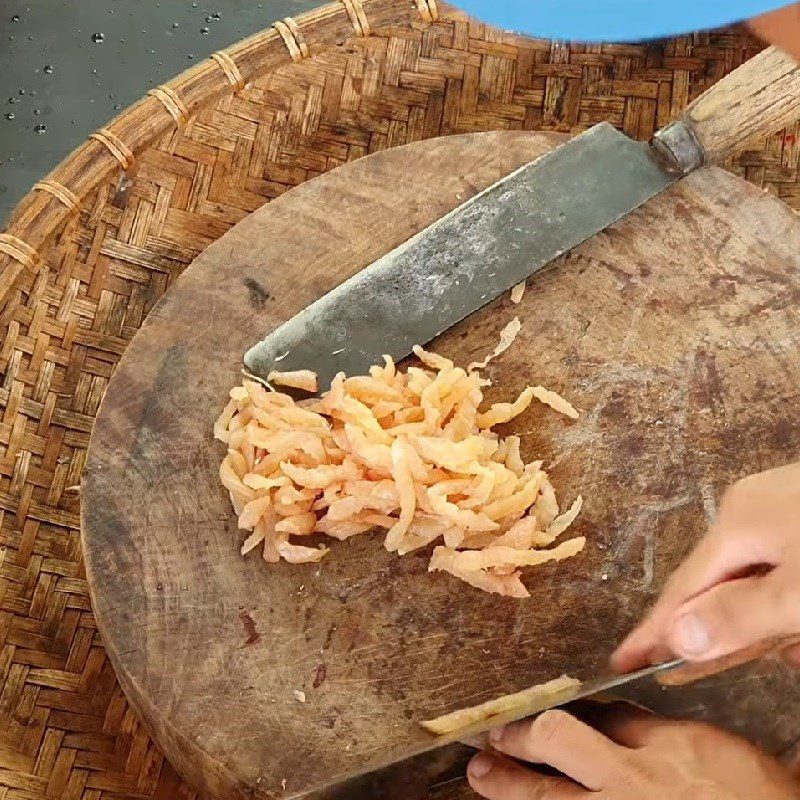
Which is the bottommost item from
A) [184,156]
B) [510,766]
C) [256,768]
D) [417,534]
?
[256,768]

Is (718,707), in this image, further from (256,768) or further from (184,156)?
(184,156)

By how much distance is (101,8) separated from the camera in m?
2.32

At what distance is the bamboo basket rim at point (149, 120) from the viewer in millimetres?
1488

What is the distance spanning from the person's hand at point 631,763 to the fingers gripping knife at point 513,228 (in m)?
0.57

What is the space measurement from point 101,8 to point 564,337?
162 cm

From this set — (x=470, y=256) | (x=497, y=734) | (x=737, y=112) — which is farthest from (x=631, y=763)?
(x=737, y=112)

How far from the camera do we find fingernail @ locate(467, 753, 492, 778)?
1.10 metres

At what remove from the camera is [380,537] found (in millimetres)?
1255

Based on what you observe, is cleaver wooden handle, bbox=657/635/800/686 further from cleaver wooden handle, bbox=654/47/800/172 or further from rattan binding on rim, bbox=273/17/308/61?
rattan binding on rim, bbox=273/17/308/61

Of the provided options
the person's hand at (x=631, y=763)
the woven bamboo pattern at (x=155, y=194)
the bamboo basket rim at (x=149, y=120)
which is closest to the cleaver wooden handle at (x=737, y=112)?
the woven bamboo pattern at (x=155, y=194)

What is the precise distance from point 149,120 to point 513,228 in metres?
0.67

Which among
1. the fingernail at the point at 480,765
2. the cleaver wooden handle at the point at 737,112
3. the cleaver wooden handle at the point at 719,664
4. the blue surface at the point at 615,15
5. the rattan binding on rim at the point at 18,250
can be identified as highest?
the cleaver wooden handle at the point at 737,112

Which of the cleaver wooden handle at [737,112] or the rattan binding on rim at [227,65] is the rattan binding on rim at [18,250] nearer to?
the rattan binding on rim at [227,65]

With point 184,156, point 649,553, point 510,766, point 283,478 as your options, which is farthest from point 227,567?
point 184,156
